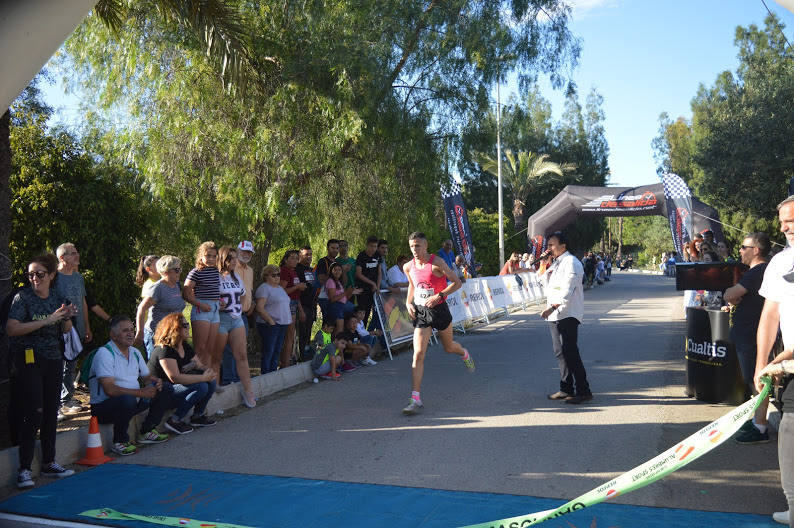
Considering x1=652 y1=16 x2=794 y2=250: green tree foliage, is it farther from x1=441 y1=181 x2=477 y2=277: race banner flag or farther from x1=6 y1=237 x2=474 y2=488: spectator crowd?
x1=6 y1=237 x2=474 y2=488: spectator crowd

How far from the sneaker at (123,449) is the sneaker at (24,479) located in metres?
0.90

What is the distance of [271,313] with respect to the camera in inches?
361

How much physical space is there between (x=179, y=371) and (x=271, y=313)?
2.37 meters

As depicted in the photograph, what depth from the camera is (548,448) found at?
614 cm

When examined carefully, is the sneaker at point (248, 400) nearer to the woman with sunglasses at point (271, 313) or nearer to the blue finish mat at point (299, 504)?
the woman with sunglasses at point (271, 313)

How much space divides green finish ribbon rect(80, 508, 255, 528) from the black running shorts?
3774mm

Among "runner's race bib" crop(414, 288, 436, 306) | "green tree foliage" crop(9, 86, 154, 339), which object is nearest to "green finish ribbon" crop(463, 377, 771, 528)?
"runner's race bib" crop(414, 288, 436, 306)

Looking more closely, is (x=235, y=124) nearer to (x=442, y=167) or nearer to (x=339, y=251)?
(x=339, y=251)

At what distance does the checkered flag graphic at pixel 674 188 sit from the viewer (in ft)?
71.6

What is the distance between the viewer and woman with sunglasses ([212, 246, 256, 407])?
26.2 feet

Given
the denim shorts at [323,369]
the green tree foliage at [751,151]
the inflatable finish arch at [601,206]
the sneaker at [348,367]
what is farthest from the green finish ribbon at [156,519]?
the green tree foliage at [751,151]

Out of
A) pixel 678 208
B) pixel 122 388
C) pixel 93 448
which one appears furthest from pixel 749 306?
pixel 678 208

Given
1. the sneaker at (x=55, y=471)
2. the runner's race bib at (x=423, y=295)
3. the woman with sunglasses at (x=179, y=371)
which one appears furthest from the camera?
the runner's race bib at (x=423, y=295)

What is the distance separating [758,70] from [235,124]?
34602mm
